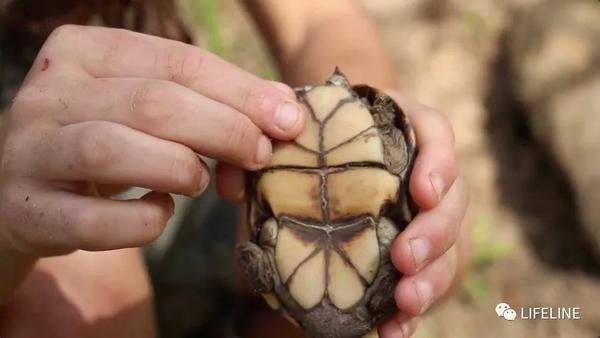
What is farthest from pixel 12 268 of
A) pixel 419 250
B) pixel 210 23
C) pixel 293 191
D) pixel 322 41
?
pixel 210 23

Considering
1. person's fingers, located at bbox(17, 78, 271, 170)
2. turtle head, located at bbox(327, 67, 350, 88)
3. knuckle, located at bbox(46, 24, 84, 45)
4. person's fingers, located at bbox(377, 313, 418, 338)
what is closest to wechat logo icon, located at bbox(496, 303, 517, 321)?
person's fingers, located at bbox(377, 313, 418, 338)

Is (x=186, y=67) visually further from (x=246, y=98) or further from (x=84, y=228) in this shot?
(x=84, y=228)

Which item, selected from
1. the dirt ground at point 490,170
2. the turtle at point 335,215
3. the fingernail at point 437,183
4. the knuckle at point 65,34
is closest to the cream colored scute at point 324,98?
the turtle at point 335,215

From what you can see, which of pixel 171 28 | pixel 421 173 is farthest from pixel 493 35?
pixel 421 173

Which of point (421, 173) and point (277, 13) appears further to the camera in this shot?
point (277, 13)

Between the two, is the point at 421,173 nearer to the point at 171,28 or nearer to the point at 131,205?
the point at 131,205

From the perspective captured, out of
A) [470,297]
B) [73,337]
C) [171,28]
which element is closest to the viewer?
[73,337]

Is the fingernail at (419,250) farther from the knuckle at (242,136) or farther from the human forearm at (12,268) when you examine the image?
the human forearm at (12,268)
